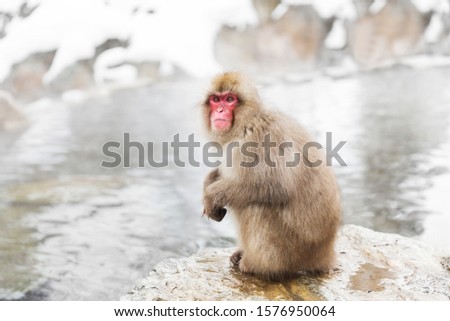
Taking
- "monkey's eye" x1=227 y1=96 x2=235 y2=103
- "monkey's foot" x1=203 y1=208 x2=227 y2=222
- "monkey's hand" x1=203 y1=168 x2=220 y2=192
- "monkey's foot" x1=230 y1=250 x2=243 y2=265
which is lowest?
"monkey's foot" x1=230 y1=250 x2=243 y2=265

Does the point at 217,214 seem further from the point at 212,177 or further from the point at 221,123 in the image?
the point at 221,123

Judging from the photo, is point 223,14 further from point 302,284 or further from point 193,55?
point 302,284

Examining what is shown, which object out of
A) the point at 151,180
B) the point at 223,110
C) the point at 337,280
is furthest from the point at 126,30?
the point at 337,280

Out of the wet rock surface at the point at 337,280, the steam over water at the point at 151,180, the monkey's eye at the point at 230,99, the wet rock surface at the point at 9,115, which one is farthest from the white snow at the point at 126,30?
the monkey's eye at the point at 230,99

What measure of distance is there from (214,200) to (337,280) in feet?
2.19

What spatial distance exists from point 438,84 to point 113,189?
514 cm

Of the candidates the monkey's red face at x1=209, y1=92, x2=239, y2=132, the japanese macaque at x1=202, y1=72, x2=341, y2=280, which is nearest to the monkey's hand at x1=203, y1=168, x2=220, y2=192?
the japanese macaque at x1=202, y1=72, x2=341, y2=280

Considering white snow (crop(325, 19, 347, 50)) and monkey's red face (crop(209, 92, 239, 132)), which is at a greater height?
white snow (crop(325, 19, 347, 50))

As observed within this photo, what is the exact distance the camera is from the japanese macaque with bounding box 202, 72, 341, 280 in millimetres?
2258

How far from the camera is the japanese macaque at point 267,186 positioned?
2258mm

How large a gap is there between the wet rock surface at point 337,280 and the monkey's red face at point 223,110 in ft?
2.17

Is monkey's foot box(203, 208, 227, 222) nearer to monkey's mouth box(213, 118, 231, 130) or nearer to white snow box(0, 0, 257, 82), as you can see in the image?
monkey's mouth box(213, 118, 231, 130)

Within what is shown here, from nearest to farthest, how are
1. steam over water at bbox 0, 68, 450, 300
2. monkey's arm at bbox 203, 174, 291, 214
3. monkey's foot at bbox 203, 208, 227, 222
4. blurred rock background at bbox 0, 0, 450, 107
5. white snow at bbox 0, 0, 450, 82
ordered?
monkey's arm at bbox 203, 174, 291, 214
monkey's foot at bbox 203, 208, 227, 222
steam over water at bbox 0, 68, 450, 300
white snow at bbox 0, 0, 450, 82
blurred rock background at bbox 0, 0, 450, 107
